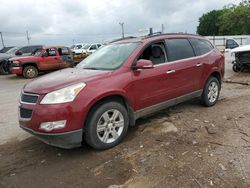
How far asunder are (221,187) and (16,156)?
10.3 feet

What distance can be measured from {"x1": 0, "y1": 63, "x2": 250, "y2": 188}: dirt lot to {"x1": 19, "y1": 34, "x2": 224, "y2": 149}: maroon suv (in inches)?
13.1

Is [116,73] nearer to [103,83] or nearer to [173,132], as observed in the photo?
[103,83]

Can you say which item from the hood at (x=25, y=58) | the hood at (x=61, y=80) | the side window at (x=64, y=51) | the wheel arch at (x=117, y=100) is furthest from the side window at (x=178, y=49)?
the side window at (x=64, y=51)

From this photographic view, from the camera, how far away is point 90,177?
153 inches

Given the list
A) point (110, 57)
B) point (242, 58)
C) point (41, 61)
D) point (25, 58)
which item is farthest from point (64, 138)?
point (41, 61)

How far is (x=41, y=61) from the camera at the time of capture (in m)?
16.9

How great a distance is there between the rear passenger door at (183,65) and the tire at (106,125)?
1.53 m

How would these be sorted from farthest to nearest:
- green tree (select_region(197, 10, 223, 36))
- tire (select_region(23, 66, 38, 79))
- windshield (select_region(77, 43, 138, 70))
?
green tree (select_region(197, 10, 223, 36))
tire (select_region(23, 66, 38, 79))
windshield (select_region(77, 43, 138, 70))

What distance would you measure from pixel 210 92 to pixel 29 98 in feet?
13.9

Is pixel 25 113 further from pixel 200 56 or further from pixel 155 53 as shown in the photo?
pixel 200 56

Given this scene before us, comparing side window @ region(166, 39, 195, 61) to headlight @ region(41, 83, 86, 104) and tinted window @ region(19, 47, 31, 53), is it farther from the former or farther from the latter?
tinted window @ region(19, 47, 31, 53)

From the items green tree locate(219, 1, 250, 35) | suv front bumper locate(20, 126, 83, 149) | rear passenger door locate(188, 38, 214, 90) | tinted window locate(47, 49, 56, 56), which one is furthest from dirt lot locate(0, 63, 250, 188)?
green tree locate(219, 1, 250, 35)

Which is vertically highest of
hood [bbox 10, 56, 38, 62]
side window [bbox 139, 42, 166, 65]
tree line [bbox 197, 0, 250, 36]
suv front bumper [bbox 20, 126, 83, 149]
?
tree line [bbox 197, 0, 250, 36]

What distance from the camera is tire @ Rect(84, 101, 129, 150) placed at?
4.44 metres
